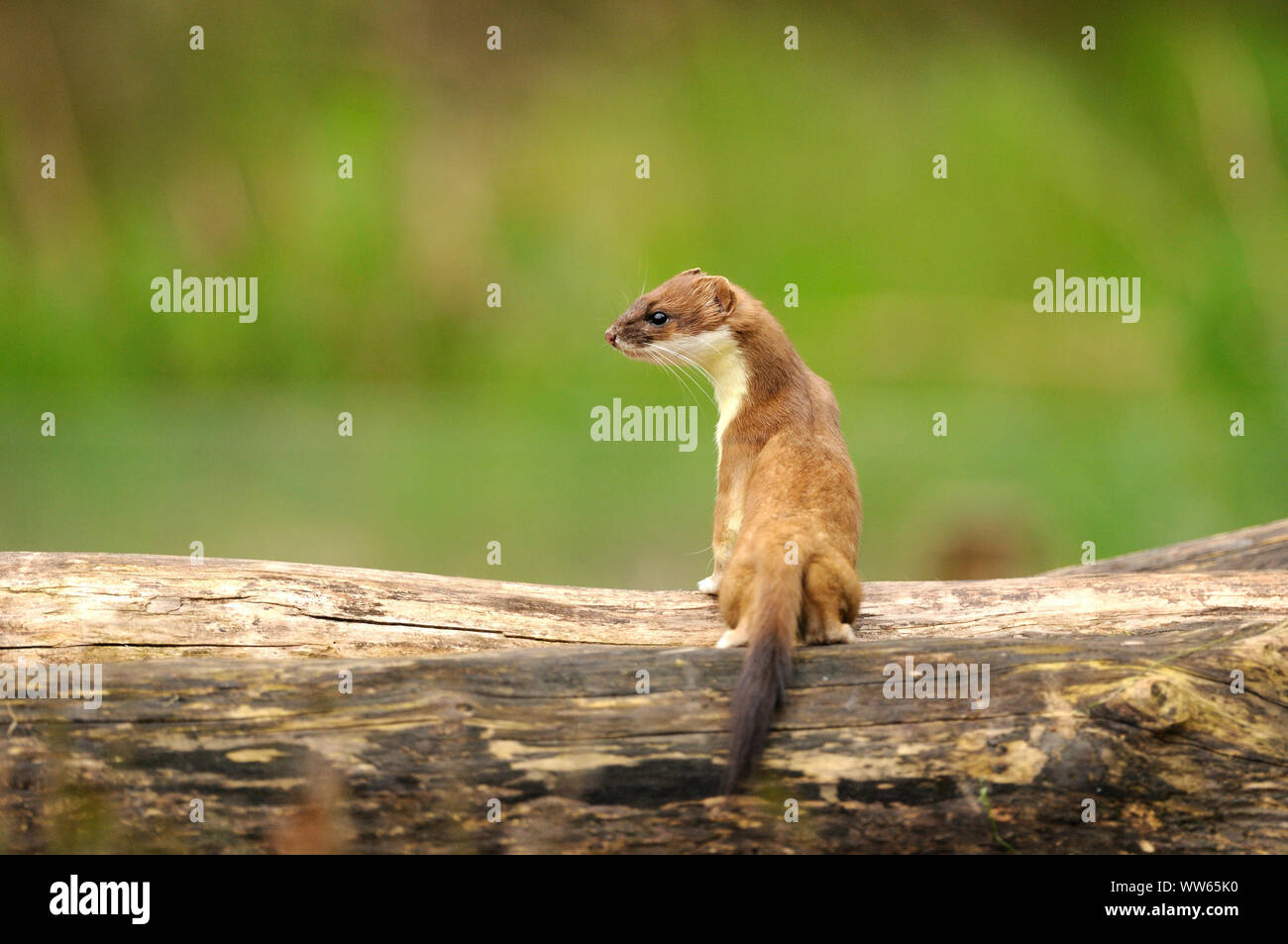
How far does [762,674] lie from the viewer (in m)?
2.13

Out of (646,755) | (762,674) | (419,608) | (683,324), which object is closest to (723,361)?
(683,324)

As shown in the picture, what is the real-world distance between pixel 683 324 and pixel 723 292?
0.45 ft

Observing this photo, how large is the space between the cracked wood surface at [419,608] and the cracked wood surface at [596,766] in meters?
0.52

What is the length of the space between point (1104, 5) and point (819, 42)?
5.93 feet

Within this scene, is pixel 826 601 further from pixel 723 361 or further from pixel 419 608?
pixel 419 608

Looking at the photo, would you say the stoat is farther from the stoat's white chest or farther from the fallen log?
the fallen log

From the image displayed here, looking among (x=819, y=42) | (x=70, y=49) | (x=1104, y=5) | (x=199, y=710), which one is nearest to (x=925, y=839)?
(x=199, y=710)

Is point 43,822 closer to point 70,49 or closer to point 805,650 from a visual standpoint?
point 805,650

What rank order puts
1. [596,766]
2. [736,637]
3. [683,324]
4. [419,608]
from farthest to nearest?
[683,324], [419,608], [736,637], [596,766]

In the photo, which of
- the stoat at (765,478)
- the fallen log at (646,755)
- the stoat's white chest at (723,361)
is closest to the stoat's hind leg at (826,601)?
the stoat at (765,478)

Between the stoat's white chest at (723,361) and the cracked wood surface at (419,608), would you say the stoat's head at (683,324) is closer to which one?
the stoat's white chest at (723,361)

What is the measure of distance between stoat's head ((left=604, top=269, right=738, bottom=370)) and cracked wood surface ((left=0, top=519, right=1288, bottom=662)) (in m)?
0.64

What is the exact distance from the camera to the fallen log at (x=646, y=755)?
6.68 feet

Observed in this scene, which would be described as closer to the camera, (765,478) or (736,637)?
(736,637)
